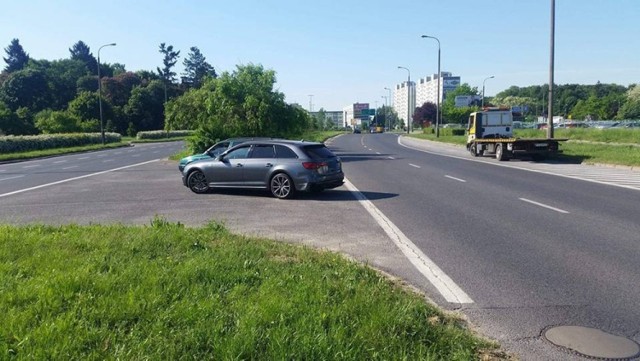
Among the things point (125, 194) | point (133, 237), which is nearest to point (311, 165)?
point (125, 194)

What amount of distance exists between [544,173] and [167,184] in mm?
13641

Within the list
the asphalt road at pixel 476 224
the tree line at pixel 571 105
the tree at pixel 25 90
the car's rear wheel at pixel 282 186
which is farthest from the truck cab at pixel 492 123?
the tree at pixel 25 90

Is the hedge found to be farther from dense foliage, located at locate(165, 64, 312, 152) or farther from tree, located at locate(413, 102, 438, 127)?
tree, located at locate(413, 102, 438, 127)

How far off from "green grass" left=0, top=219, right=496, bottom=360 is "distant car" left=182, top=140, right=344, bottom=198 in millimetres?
6731

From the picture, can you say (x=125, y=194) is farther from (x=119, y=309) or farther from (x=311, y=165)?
(x=119, y=309)

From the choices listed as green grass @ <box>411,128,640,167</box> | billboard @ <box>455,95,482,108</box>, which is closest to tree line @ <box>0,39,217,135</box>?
billboard @ <box>455,95,482,108</box>

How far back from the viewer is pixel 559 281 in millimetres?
6000

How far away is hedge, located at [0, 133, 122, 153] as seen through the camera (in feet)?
138

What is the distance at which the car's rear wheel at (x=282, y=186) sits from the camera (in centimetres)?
1341

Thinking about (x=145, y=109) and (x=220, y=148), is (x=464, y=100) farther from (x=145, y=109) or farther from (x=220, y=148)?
(x=220, y=148)

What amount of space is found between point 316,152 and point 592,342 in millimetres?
9823

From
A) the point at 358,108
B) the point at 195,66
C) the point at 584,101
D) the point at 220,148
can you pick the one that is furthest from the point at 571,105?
the point at 220,148

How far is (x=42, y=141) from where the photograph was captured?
4766 centimetres

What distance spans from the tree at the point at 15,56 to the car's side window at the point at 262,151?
144389mm
